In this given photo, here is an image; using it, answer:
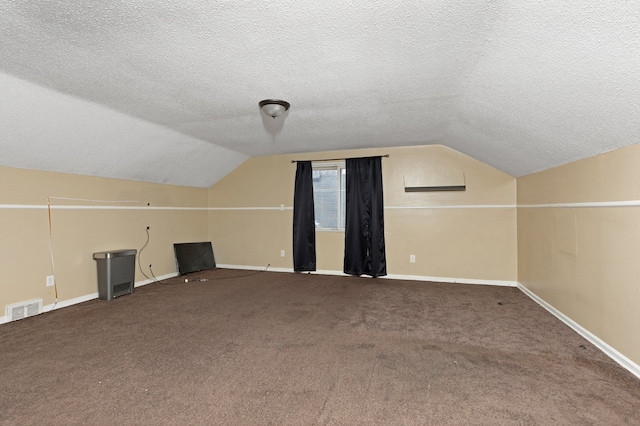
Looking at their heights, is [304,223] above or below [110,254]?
above

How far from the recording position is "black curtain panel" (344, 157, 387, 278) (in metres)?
5.18

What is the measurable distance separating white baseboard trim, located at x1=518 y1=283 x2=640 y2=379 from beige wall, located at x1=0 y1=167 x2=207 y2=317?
537 centimetres

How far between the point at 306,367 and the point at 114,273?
3.15 meters

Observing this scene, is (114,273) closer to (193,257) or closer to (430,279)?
(193,257)

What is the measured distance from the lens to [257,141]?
465 cm

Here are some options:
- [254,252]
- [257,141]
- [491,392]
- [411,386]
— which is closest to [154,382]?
[411,386]

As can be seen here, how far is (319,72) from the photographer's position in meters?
2.34

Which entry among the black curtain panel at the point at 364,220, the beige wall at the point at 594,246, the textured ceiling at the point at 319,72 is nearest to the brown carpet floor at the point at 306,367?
the beige wall at the point at 594,246

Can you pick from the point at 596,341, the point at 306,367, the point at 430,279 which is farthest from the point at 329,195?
the point at 596,341

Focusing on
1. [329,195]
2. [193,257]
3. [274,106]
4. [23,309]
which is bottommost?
[23,309]

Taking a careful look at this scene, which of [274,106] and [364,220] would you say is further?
[364,220]

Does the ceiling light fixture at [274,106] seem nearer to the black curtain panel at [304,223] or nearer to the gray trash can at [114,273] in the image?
the black curtain panel at [304,223]

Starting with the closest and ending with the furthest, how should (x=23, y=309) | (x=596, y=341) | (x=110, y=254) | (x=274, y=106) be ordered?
(x=596, y=341), (x=274, y=106), (x=23, y=309), (x=110, y=254)

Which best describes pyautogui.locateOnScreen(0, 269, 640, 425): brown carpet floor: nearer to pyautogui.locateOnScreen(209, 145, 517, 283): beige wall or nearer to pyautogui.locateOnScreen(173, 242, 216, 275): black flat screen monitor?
pyautogui.locateOnScreen(209, 145, 517, 283): beige wall
